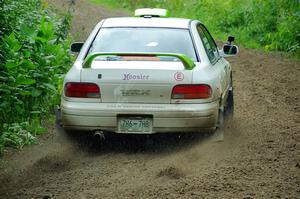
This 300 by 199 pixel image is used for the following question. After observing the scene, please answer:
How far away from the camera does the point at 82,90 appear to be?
7086mm

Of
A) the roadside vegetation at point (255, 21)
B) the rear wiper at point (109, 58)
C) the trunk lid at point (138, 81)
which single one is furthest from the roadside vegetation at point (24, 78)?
the roadside vegetation at point (255, 21)

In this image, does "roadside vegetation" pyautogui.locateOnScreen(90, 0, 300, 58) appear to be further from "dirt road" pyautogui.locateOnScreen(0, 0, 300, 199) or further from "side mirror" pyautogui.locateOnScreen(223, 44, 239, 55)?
"dirt road" pyautogui.locateOnScreen(0, 0, 300, 199)

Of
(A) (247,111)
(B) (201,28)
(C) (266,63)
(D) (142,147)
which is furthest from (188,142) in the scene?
(C) (266,63)

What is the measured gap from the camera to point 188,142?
7.49 m

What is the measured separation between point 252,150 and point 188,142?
0.76m

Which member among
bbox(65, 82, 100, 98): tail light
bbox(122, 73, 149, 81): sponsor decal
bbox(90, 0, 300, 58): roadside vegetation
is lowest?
bbox(90, 0, 300, 58): roadside vegetation

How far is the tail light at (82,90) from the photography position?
705cm

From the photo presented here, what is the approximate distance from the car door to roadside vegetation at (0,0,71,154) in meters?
2.28

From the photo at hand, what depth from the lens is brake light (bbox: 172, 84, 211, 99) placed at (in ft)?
22.8

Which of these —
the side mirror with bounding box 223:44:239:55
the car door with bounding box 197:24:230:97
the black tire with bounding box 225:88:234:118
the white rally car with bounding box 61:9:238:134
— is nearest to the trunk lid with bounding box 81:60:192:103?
the white rally car with bounding box 61:9:238:134

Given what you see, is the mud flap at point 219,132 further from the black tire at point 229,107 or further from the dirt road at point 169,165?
the black tire at point 229,107

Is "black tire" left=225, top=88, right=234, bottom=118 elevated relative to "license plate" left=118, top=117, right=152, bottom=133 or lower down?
lower down

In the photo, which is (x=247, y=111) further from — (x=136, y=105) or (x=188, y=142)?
(x=136, y=105)

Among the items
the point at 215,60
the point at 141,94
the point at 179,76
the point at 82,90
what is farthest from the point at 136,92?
the point at 215,60
